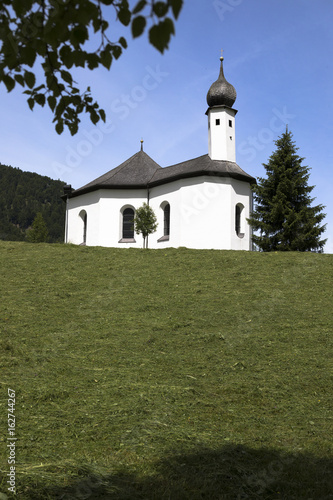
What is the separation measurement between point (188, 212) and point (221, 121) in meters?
6.86

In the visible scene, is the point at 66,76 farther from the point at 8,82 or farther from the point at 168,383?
the point at 168,383

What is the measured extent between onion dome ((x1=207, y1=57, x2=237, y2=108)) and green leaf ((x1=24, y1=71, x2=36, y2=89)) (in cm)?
2616

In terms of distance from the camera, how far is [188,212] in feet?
81.0

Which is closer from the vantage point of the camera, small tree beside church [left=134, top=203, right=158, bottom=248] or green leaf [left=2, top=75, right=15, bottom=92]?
green leaf [left=2, top=75, right=15, bottom=92]

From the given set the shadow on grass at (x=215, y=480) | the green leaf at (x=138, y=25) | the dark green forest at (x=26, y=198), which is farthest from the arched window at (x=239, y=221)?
the dark green forest at (x=26, y=198)

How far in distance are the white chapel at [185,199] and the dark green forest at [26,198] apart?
7408 cm

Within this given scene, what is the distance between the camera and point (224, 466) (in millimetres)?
4141

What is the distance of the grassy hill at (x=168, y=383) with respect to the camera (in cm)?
395

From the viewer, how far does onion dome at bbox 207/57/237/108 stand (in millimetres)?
26938

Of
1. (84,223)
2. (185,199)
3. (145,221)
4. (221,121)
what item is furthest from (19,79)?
(84,223)

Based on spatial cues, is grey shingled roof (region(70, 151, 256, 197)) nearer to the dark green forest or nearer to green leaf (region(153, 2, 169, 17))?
green leaf (region(153, 2, 169, 17))

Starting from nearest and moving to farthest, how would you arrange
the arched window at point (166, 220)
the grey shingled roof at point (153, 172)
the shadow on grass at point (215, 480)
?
the shadow on grass at point (215, 480) → the grey shingled roof at point (153, 172) → the arched window at point (166, 220)

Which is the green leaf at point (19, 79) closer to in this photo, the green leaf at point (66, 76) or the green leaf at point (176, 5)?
the green leaf at point (66, 76)

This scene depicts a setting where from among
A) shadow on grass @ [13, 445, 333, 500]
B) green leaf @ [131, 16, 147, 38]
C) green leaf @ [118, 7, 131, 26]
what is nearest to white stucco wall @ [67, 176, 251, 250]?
shadow on grass @ [13, 445, 333, 500]
